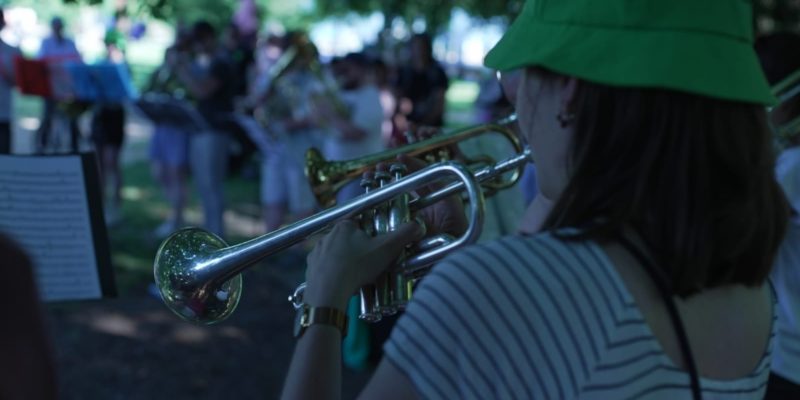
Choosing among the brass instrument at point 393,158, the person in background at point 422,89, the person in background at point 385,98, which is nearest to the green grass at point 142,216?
the person in background at point 385,98

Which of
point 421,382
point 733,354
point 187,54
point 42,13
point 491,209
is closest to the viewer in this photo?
point 421,382

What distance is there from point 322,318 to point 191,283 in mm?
650

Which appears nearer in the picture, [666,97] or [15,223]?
[666,97]

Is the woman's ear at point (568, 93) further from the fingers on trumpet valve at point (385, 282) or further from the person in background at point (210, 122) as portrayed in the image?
the person in background at point (210, 122)

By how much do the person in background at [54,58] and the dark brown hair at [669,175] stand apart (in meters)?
6.66

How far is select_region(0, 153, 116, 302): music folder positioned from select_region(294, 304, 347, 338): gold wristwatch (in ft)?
4.14

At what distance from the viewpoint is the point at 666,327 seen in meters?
1.19

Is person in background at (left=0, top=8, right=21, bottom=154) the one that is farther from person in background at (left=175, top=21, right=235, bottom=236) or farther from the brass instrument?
the brass instrument

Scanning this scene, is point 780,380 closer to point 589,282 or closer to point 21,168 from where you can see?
point 589,282

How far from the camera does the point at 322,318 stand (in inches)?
52.2

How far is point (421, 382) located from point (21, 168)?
1.62m

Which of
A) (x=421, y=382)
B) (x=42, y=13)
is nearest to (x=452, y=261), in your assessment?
(x=421, y=382)

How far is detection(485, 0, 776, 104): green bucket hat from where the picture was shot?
3.78 ft

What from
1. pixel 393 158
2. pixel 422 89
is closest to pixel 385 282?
pixel 393 158
